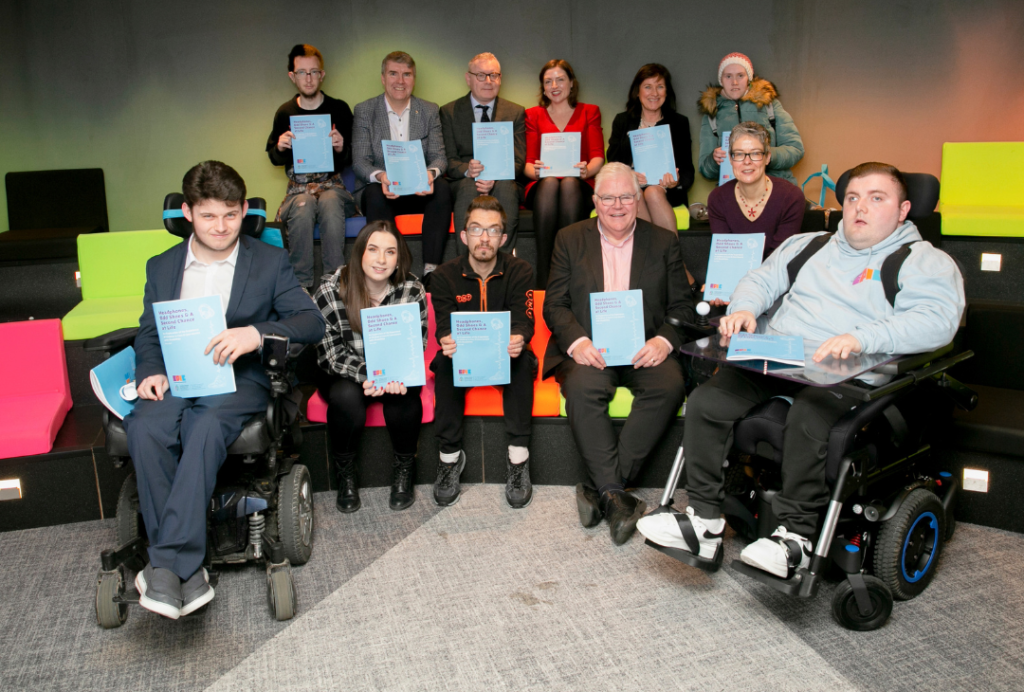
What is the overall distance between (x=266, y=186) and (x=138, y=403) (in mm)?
3662

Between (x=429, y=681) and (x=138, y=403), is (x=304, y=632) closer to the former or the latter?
(x=429, y=681)

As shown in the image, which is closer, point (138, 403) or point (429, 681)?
point (429, 681)

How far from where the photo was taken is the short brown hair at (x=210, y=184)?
2.68 m

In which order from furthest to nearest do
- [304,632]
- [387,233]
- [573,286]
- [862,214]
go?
[573,286]
[387,233]
[862,214]
[304,632]

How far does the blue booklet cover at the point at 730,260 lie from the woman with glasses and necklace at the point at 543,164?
4.22ft

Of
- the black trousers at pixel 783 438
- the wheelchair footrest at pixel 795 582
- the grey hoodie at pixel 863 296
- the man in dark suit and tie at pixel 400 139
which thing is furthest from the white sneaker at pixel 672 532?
the man in dark suit and tie at pixel 400 139

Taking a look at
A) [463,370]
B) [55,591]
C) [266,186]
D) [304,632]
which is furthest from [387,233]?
[266,186]

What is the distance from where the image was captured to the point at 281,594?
2549 millimetres

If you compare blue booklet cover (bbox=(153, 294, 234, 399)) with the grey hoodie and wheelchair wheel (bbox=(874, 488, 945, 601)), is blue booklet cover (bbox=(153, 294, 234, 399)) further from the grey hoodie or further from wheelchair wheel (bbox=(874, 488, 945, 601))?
wheelchair wheel (bbox=(874, 488, 945, 601))

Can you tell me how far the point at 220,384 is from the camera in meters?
2.62

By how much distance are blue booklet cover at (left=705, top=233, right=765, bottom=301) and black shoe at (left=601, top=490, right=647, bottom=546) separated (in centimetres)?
101

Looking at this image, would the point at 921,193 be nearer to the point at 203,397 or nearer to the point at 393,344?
the point at 393,344

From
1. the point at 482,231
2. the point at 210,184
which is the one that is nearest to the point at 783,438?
the point at 482,231

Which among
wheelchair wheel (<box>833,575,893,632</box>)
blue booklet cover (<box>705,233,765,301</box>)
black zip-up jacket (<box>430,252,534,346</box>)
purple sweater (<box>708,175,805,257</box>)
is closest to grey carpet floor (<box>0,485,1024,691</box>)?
wheelchair wheel (<box>833,575,893,632</box>)
